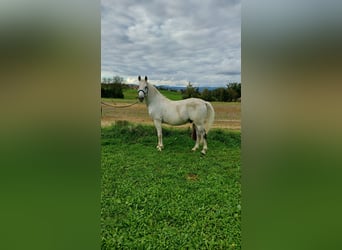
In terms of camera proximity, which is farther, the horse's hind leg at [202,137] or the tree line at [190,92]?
the horse's hind leg at [202,137]

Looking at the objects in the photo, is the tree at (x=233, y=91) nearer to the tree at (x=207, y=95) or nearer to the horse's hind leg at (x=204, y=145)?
the tree at (x=207, y=95)

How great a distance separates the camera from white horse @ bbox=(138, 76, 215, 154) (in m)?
3.10

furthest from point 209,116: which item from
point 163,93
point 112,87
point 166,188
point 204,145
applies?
point 112,87

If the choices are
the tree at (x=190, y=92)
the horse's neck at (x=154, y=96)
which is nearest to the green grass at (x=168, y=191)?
the horse's neck at (x=154, y=96)

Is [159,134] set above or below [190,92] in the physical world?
below

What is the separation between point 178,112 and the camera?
10.8ft

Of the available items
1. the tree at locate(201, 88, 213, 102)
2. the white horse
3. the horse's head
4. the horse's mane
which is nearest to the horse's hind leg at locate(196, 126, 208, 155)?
the white horse

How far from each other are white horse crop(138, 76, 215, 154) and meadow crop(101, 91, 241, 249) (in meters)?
0.09

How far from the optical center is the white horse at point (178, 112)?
3.10m

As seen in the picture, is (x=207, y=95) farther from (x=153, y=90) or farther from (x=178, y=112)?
(x=153, y=90)

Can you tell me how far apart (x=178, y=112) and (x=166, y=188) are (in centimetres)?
97
